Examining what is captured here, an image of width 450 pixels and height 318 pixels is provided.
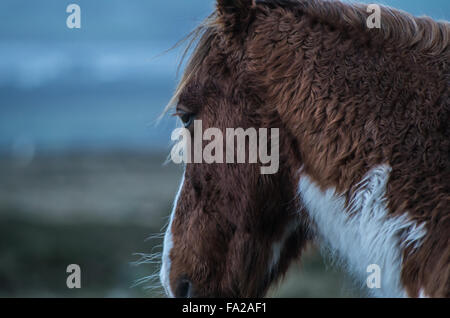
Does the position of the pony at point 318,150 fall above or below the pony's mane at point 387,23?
below

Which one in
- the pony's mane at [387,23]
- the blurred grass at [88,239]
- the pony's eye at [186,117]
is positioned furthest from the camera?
the blurred grass at [88,239]

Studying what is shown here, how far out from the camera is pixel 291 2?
2545 mm

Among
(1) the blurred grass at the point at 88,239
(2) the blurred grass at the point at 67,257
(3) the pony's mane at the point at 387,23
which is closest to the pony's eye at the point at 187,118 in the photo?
(3) the pony's mane at the point at 387,23

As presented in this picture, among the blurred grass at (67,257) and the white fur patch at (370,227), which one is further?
the blurred grass at (67,257)

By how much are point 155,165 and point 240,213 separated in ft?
182

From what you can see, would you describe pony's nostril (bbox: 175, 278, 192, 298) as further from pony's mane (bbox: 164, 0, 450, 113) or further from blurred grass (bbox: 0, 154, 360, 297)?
pony's mane (bbox: 164, 0, 450, 113)

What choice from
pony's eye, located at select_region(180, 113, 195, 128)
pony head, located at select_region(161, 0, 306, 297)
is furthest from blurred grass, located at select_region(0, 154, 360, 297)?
pony's eye, located at select_region(180, 113, 195, 128)

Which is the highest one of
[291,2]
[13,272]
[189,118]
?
[291,2]

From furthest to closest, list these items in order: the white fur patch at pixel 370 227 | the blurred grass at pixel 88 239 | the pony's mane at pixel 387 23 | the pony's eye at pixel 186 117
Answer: the blurred grass at pixel 88 239 → the pony's eye at pixel 186 117 → the pony's mane at pixel 387 23 → the white fur patch at pixel 370 227

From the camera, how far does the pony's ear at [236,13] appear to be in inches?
102

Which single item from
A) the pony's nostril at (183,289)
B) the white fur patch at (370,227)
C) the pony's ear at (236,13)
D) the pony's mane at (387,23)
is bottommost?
Result: the pony's nostril at (183,289)

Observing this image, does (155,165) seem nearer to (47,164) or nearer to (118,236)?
(47,164)

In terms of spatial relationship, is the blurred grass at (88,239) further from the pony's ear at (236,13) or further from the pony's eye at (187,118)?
the pony's ear at (236,13)
